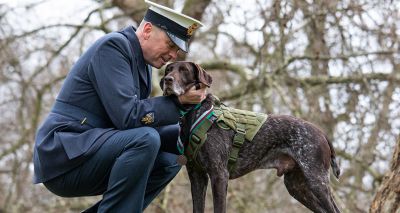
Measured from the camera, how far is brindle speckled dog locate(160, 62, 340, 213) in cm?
520

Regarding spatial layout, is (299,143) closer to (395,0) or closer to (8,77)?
(395,0)

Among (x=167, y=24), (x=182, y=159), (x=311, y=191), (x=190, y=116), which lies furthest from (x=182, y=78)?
(x=311, y=191)

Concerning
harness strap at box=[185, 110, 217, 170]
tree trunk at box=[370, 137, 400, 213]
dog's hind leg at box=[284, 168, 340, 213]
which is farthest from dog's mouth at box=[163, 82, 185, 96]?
tree trunk at box=[370, 137, 400, 213]

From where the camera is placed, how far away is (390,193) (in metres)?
6.78

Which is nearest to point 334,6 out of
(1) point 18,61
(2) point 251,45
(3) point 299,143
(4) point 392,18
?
(4) point 392,18

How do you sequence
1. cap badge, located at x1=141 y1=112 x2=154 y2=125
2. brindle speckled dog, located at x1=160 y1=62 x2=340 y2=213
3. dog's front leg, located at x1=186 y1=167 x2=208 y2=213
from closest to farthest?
cap badge, located at x1=141 y1=112 x2=154 y2=125 < brindle speckled dog, located at x1=160 y1=62 x2=340 y2=213 < dog's front leg, located at x1=186 y1=167 x2=208 y2=213

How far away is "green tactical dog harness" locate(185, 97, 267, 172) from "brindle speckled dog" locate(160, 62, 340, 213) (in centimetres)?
4

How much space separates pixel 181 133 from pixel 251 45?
6.69 m

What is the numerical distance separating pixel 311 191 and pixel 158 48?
62.4 inches

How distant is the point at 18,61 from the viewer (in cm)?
1256

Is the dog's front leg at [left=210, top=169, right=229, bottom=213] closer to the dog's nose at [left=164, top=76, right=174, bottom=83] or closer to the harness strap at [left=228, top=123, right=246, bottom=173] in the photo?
the harness strap at [left=228, top=123, right=246, bottom=173]

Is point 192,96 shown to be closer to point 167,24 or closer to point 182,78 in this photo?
point 182,78

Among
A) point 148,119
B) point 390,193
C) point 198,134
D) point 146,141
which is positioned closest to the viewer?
point 146,141

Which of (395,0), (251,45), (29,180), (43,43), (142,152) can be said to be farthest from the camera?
(29,180)
